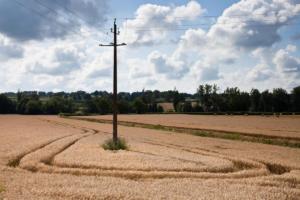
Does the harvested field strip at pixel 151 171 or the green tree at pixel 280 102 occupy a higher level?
the green tree at pixel 280 102

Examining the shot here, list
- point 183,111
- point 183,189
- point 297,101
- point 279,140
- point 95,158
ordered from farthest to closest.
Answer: point 183,111 → point 297,101 → point 279,140 → point 95,158 → point 183,189

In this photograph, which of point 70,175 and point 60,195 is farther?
point 70,175

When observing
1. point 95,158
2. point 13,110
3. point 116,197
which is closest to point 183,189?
point 116,197

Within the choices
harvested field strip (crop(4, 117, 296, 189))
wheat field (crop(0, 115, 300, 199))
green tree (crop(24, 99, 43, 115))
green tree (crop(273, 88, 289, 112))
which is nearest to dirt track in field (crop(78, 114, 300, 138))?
harvested field strip (crop(4, 117, 296, 189))

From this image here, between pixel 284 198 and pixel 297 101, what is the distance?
6069 inches

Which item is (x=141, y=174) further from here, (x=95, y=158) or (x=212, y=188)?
(x=95, y=158)

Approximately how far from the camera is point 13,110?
200 metres

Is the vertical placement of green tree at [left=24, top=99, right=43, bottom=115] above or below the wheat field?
above

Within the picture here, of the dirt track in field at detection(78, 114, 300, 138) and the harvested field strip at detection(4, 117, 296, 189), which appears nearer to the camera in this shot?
the harvested field strip at detection(4, 117, 296, 189)

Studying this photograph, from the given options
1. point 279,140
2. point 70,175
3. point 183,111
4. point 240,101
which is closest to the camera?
point 70,175

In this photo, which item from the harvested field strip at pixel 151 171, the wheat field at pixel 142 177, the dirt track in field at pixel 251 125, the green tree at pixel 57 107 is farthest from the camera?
the green tree at pixel 57 107

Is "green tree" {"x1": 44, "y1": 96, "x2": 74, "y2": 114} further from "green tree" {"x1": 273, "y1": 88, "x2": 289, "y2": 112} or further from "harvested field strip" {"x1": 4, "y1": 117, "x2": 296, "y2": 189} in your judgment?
"harvested field strip" {"x1": 4, "y1": 117, "x2": 296, "y2": 189}

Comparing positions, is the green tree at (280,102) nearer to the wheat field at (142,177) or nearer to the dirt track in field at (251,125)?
the dirt track in field at (251,125)

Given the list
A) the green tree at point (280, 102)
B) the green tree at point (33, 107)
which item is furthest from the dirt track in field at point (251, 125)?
the green tree at point (33, 107)
